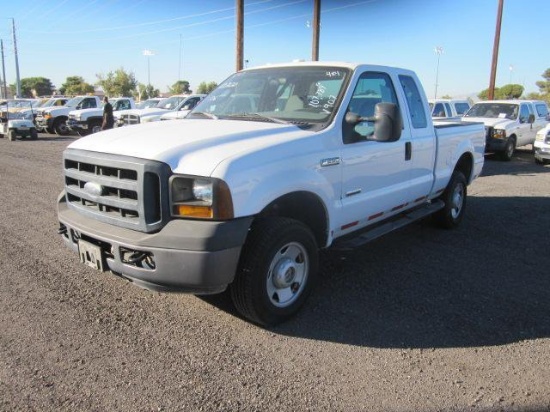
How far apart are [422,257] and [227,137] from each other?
9.74 feet

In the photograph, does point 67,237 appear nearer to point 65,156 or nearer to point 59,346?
point 65,156

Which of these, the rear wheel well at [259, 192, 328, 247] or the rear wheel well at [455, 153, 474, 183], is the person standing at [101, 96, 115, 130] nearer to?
the rear wheel well at [455, 153, 474, 183]

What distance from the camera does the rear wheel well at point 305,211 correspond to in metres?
3.65

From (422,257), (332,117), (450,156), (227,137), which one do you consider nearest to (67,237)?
(227,137)

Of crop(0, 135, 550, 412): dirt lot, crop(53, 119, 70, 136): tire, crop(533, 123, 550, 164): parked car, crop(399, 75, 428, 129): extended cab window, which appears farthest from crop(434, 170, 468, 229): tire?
crop(53, 119, 70, 136): tire

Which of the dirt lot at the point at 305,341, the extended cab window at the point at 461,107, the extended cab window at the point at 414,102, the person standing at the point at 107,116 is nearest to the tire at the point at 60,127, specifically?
the person standing at the point at 107,116

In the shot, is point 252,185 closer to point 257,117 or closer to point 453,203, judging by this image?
point 257,117

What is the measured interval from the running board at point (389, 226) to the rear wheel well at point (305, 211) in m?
0.35

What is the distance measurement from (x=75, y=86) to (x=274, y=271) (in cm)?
9157

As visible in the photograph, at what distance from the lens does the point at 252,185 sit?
10.6 ft

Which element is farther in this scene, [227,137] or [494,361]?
[227,137]

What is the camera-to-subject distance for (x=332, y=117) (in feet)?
13.3

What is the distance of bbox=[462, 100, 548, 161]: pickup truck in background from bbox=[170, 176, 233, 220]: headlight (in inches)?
515

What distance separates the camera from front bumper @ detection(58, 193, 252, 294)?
9.86 ft
